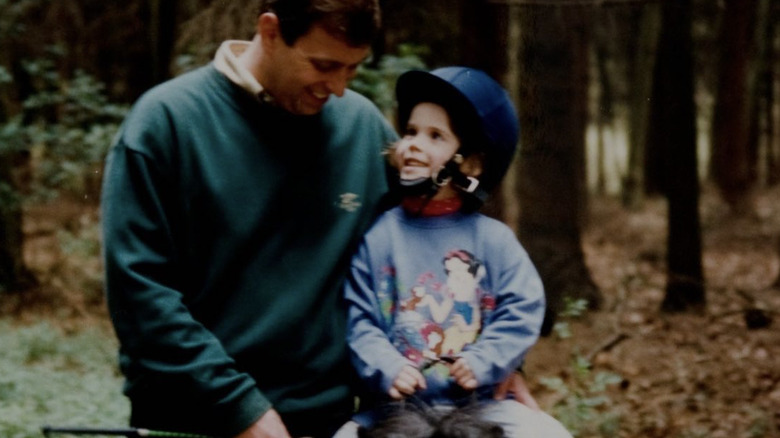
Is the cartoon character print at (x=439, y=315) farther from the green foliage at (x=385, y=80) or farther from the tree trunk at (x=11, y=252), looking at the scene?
the tree trunk at (x=11, y=252)

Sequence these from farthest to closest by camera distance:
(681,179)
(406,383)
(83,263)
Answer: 1. (83,263)
2. (681,179)
3. (406,383)

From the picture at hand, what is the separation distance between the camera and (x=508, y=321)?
292cm

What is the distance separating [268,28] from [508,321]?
1218 mm

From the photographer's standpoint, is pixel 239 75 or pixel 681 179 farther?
pixel 681 179

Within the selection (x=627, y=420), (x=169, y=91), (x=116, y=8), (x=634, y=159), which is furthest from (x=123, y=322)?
(x=634, y=159)

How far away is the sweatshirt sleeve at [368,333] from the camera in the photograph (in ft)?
9.29

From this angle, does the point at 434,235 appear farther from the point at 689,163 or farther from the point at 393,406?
the point at 689,163

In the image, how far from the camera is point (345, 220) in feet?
10.3

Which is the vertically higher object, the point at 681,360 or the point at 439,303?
the point at 439,303

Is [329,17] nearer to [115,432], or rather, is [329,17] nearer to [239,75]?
[239,75]

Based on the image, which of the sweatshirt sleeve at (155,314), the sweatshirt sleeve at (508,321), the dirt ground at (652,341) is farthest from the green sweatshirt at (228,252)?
the dirt ground at (652,341)

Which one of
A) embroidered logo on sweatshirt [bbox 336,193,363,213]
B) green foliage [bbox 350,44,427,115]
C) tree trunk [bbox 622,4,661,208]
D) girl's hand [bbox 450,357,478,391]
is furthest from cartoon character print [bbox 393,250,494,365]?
tree trunk [bbox 622,4,661,208]

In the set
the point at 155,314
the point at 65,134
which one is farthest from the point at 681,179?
the point at 155,314

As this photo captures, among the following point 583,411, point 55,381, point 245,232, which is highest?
point 245,232
